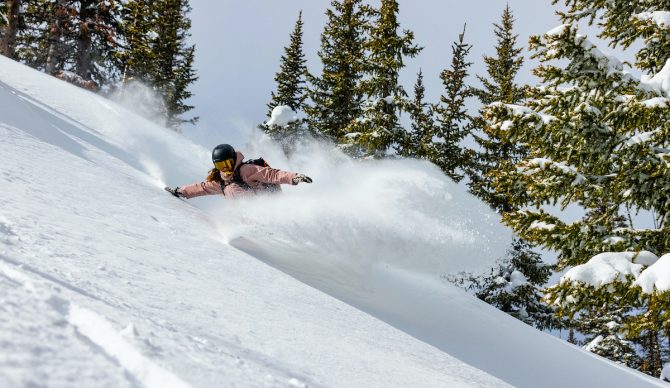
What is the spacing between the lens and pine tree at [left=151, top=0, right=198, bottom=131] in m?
28.2

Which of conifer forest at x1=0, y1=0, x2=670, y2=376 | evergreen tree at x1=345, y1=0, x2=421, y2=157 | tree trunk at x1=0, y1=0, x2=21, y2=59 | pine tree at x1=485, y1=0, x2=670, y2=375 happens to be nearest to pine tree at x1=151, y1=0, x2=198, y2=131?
conifer forest at x1=0, y1=0, x2=670, y2=376

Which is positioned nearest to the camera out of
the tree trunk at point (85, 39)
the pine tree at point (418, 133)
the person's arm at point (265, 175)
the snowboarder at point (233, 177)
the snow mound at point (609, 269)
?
the snow mound at point (609, 269)

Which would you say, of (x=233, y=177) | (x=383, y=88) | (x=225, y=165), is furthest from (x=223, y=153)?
(x=383, y=88)

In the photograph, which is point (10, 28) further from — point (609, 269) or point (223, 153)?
point (609, 269)

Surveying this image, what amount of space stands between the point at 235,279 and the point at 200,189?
4.50m

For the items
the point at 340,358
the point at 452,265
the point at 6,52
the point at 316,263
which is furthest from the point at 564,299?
the point at 6,52

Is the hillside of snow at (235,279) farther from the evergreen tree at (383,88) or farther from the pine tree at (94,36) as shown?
the pine tree at (94,36)

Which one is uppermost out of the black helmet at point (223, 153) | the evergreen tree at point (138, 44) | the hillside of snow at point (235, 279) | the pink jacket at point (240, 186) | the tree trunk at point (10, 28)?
the evergreen tree at point (138, 44)

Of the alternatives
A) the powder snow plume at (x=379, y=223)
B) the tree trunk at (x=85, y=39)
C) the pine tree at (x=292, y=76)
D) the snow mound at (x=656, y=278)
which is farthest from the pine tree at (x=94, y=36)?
the snow mound at (x=656, y=278)

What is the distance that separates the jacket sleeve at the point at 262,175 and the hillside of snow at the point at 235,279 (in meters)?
0.40

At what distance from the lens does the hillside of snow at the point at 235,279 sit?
6.17 ft

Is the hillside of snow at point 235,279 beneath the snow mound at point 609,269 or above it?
beneath

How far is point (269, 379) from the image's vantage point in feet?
6.86

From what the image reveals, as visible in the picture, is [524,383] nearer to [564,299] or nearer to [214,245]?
[564,299]
